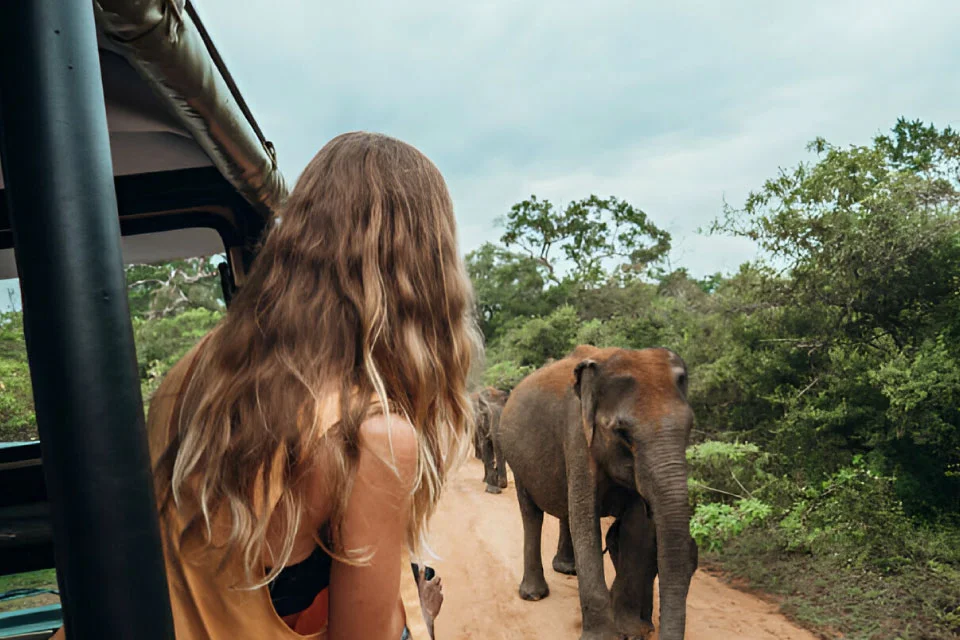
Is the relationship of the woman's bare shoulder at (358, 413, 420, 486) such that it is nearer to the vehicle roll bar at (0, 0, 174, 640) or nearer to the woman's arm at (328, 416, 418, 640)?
the woman's arm at (328, 416, 418, 640)

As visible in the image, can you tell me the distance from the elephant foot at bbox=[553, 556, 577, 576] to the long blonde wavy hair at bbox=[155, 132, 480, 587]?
7174 mm

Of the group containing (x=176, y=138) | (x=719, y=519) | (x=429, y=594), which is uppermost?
(x=176, y=138)

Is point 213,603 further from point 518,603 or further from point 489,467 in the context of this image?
point 489,467

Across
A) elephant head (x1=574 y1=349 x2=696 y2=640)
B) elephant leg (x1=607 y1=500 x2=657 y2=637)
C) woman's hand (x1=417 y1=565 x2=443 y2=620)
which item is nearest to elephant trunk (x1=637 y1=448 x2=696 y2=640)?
elephant head (x1=574 y1=349 x2=696 y2=640)

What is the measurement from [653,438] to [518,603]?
2.88m

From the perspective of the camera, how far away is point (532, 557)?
7.74 meters

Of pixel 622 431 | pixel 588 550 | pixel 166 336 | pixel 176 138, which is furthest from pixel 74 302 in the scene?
pixel 166 336

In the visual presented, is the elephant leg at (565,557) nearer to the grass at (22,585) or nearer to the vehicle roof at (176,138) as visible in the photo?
the grass at (22,585)

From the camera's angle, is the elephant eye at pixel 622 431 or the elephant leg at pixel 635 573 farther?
the elephant leg at pixel 635 573

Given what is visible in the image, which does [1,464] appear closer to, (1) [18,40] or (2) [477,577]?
(1) [18,40]

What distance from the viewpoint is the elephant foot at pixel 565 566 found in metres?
8.38

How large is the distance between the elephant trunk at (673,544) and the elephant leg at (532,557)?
2469 millimetres

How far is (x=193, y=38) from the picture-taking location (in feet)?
5.51

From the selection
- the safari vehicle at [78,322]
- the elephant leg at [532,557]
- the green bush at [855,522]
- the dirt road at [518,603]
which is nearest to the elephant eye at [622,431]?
the dirt road at [518,603]
